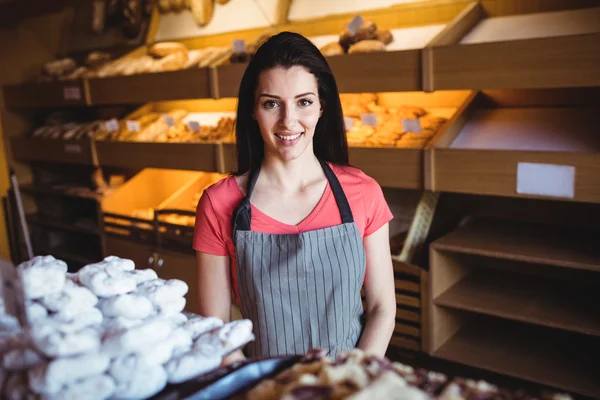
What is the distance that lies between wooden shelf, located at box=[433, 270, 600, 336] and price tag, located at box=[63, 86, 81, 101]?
2.92m

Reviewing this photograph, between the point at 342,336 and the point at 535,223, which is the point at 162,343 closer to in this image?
the point at 342,336

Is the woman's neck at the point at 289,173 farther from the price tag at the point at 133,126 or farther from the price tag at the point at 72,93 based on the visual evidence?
the price tag at the point at 72,93

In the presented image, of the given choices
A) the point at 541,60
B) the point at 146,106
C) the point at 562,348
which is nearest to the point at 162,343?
the point at 541,60

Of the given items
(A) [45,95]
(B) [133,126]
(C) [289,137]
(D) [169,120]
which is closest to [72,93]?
(A) [45,95]

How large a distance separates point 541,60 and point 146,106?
2854 millimetres

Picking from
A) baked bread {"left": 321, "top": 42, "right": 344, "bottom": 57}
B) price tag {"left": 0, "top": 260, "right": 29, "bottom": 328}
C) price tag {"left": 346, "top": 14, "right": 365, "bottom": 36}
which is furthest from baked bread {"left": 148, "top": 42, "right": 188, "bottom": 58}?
price tag {"left": 0, "top": 260, "right": 29, "bottom": 328}

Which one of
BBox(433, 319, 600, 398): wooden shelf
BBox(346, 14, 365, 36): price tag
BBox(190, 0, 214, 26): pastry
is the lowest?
BBox(433, 319, 600, 398): wooden shelf

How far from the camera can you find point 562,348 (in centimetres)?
265

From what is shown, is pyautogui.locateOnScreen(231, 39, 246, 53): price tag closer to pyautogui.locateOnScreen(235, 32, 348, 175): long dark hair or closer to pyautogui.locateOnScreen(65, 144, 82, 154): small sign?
pyautogui.locateOnScreen(65, 144, 82, 154): small sign

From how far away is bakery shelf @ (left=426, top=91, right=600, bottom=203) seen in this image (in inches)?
85.6

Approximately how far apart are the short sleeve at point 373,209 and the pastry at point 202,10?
107 inches

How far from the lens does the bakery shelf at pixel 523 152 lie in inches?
85.6

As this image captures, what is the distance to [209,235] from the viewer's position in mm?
1554

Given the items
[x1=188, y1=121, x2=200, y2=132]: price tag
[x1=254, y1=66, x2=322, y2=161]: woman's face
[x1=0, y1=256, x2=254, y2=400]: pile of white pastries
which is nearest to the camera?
[x1=0, y1=256, x2=254, y2=400]: pile of white pastries
